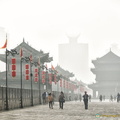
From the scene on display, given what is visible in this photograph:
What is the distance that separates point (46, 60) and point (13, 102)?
153 ft

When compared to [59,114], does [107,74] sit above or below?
above

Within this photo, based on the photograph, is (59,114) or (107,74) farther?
(107,74)

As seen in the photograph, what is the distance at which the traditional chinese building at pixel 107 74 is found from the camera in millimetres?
113438

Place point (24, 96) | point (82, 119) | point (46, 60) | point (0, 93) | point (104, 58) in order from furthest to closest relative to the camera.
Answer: point (104, 58)
point (46, 60)
point (24, 96)
point (0, 93)
point (82, 119)

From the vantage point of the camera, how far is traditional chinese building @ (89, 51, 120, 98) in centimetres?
11344

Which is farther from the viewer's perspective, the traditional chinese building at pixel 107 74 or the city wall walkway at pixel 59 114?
the traditional chinese building at pixel 107 74

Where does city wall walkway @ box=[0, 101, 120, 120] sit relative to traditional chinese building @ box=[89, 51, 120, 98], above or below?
below

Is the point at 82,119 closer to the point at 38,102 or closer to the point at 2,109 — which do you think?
the point at 2,109

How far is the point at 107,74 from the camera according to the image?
386ft

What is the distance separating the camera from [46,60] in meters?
80.9

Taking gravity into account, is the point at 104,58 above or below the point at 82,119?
above

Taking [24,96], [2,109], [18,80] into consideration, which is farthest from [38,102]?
[18,80]

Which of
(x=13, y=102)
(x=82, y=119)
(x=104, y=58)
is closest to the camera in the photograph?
(x=82, y=119)

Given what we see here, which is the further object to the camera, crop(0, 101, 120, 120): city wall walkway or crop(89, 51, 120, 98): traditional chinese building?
crop(89, 51, 120, 98): traditional chinese building
